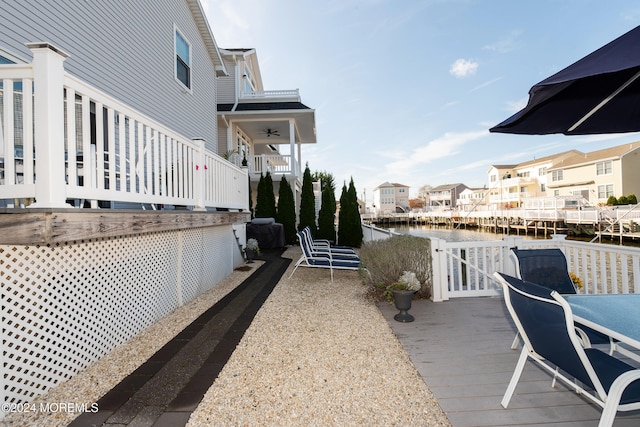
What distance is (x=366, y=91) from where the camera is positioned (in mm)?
15953

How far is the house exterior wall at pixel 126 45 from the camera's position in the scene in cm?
412

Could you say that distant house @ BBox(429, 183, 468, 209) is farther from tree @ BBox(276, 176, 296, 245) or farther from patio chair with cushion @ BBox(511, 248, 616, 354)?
patio chair with cushion @ BBox(511, 248, 616, 354)

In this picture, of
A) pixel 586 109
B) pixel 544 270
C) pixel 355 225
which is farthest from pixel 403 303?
pixel 355 225

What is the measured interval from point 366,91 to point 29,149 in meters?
16.0

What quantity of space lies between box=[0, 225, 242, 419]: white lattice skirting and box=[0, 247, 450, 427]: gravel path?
16cm

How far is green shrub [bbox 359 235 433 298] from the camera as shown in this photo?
4.57 m

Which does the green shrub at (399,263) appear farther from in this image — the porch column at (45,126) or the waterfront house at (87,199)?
the porch column at (45,126)

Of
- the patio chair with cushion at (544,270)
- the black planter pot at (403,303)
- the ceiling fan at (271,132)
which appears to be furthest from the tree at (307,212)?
the patio chair with cushion at (544,270)

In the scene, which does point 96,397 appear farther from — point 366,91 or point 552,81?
point 366,91

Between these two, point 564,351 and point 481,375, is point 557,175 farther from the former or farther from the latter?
point 564,351

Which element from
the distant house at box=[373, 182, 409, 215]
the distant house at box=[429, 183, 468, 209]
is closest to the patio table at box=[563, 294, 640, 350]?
the distant house at box=[429, 183, 468, 209]

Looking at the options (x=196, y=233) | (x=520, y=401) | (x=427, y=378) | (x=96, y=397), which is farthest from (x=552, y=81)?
(x=196, y=233)

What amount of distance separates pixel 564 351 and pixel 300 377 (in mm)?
1877

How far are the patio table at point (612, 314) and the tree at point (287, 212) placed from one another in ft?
34.5
